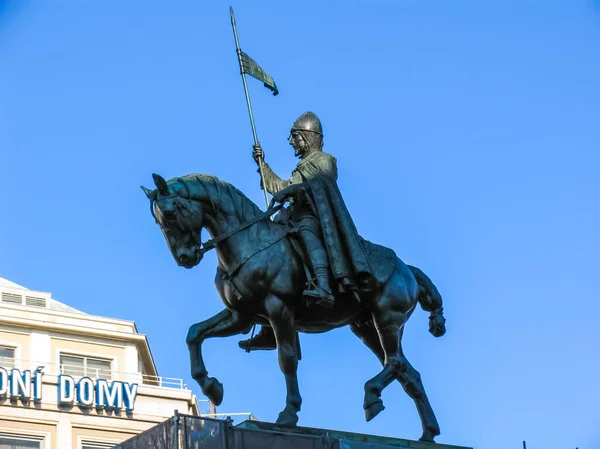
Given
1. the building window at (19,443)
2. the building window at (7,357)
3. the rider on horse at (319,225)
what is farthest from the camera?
the building window at (7,357)

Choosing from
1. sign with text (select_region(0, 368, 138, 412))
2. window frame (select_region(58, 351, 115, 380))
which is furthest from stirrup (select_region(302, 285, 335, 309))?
window frame (select_region(58, 351, 115, 380))

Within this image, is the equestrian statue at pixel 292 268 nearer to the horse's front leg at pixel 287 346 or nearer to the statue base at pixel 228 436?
the horse's front leg at pixel 287 346

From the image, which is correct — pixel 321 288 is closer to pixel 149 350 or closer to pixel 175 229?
pixel 175 229

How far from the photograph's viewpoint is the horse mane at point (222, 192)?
85.5 ft

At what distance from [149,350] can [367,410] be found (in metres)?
45.4

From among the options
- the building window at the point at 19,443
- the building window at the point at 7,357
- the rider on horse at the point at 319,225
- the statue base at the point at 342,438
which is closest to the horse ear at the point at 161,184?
the rider on horse at the point at 319,225

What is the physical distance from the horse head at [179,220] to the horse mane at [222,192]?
0.98ft

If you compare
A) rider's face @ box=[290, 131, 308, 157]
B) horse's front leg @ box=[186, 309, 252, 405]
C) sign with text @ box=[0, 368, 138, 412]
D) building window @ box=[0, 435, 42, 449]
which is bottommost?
horse's front leg @ box=[186, 309, 252, 405]

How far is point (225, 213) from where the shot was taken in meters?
26.1

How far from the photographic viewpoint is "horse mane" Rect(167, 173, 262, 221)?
26047 mm

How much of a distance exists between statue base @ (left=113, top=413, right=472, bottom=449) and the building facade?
37977 mm

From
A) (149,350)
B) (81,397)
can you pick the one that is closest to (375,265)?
(81,397)

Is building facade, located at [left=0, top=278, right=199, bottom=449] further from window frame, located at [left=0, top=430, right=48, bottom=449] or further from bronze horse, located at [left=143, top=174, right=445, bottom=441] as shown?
bronze horse, located at [left=143, top=174, right=445, bottom=441]

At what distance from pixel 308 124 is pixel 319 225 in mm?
1993
